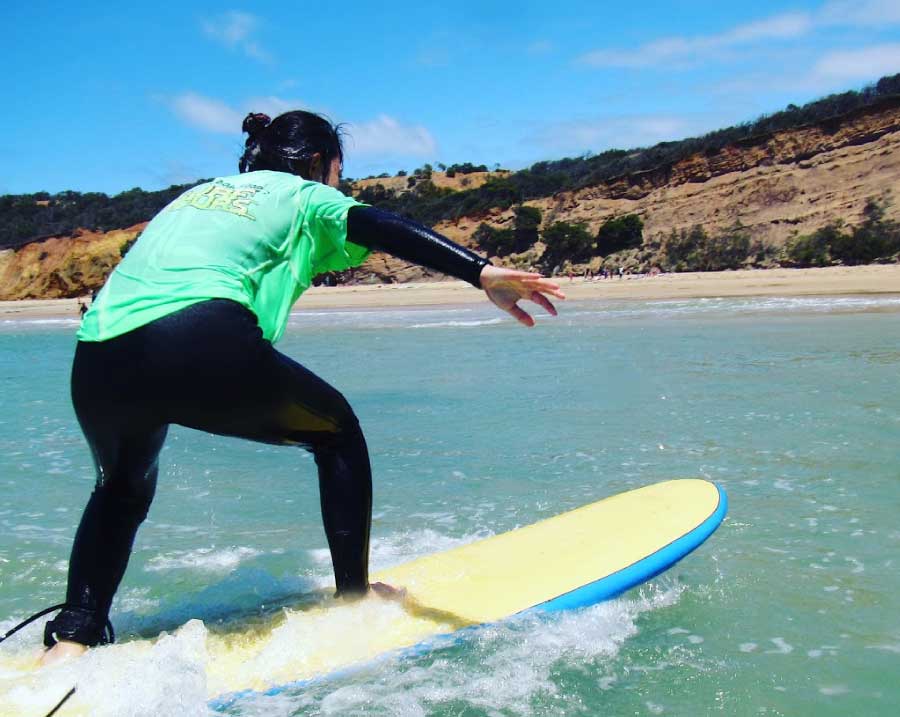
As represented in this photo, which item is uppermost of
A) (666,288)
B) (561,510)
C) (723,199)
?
(723,199)

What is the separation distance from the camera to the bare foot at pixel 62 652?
78.4 inches

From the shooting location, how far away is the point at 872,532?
2877 mm

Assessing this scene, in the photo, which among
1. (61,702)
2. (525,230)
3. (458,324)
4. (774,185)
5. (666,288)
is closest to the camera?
(61,702)

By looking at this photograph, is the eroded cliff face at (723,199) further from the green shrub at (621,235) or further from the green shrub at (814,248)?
the green shrub at (814,248)

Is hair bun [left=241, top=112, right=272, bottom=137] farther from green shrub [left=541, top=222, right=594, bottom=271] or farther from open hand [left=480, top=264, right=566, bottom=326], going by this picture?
green shrub [left=541, top=222, right=594, bottom=271]

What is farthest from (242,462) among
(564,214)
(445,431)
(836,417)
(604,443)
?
(564,214)

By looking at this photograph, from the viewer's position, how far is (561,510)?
3.41 metres

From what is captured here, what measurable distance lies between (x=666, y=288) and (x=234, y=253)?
21243mm

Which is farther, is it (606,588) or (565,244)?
(565,244)

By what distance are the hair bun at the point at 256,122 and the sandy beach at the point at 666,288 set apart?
55.4 feet

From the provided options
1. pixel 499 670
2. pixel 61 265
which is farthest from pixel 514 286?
pixel 61 265

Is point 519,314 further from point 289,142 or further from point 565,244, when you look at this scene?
point 565,244

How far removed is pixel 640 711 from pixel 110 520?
1318 millimetres

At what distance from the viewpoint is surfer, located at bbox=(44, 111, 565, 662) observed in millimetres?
1781
